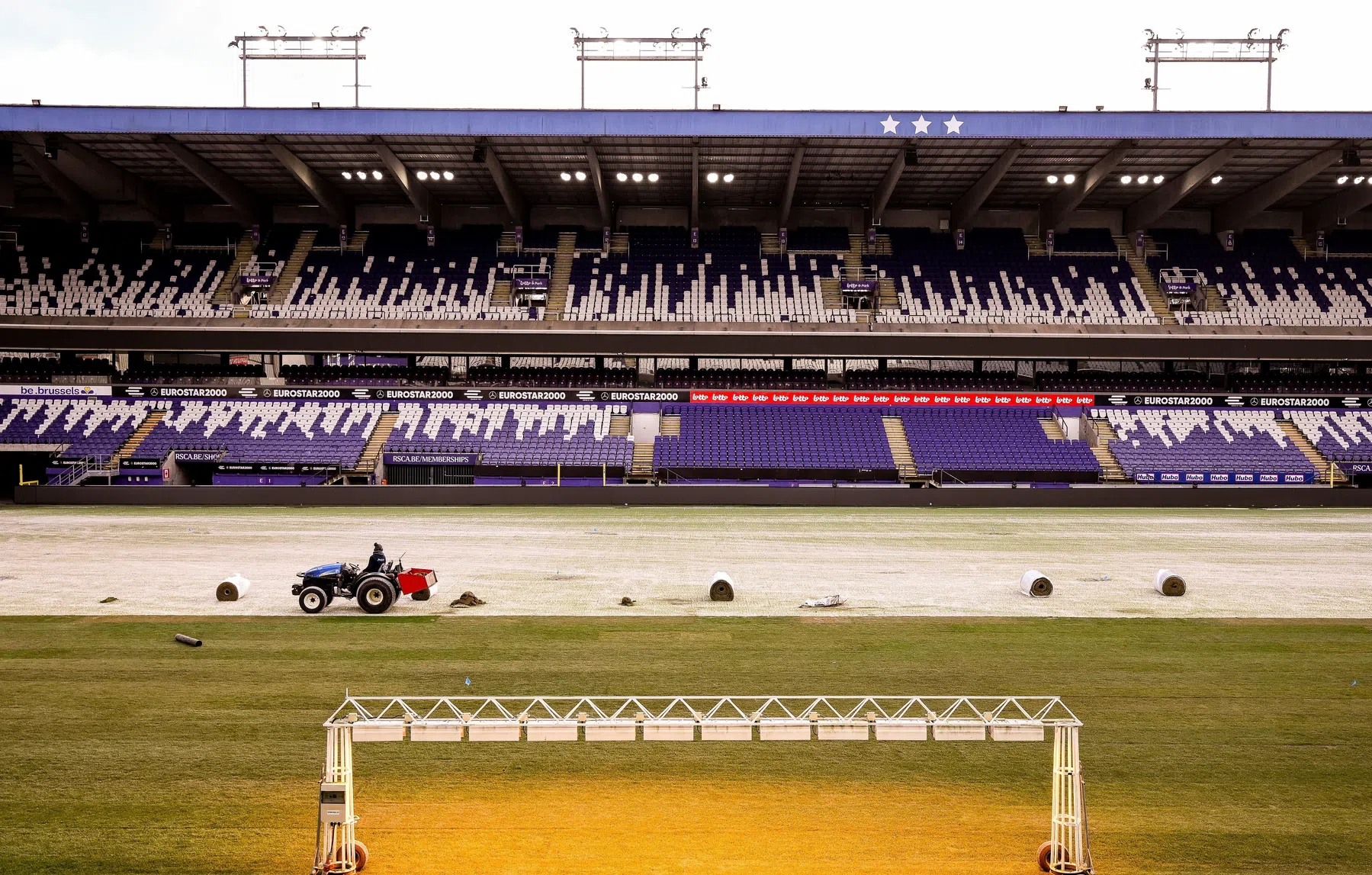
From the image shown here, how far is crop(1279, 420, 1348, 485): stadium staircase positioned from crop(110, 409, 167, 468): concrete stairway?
169 feet

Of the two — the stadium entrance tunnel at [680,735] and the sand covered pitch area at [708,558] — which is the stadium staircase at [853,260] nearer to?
the sand covered pitch area at [708,558]

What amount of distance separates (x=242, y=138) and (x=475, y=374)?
14.4m

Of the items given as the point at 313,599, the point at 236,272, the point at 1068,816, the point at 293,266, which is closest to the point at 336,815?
the point at 1068,816

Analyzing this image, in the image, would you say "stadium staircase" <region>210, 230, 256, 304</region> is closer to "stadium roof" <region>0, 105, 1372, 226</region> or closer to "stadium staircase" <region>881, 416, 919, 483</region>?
"stadium roof" <region>0, 105, 1372, 226</region>

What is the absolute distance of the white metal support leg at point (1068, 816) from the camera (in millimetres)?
6188

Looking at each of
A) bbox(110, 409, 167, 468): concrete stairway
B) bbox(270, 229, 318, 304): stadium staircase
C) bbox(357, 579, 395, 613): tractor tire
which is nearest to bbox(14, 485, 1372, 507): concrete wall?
bbox(110, 409, 167, 468): concrete stairway

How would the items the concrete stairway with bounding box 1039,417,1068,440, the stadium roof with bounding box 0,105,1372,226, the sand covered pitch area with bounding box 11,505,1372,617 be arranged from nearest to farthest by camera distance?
the sand covered pitch area with bounding box 11,505,1372,617 < the stadium roof with bounding box 0,105,1372,226 < the concrete stairway with bounding box 1039,417,1068,440

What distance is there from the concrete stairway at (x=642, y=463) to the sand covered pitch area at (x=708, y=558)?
5119mm

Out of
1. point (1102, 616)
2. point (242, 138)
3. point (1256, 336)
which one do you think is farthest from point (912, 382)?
point (242, 138)

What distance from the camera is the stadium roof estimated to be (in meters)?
33.9

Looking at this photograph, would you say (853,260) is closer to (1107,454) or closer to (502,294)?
(1107,454)

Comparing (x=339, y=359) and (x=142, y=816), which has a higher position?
(x=339, y=359)

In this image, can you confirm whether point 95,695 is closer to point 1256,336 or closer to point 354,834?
point 354,834

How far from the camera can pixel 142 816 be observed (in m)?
7.12
